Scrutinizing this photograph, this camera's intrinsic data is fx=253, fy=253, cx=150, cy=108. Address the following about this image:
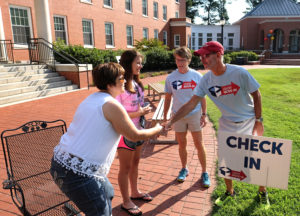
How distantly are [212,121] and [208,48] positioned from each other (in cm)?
429

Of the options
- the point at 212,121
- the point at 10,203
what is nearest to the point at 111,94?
the point at 10,203

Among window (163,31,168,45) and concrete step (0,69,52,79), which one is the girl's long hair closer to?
concrete step (0,69,52,79)

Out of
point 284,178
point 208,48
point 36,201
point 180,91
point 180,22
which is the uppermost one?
point 180,22

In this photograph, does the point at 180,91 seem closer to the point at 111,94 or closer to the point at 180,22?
the point at 111,94

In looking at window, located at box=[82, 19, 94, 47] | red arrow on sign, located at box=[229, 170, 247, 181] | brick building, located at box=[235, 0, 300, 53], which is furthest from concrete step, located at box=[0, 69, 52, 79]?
brick building, located at box=[235, 0, 300, 53]

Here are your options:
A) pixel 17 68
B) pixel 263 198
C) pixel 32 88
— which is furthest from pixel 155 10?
pixel 263 198

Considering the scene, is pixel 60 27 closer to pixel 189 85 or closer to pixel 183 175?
pixel 189 85

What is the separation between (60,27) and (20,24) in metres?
3.04

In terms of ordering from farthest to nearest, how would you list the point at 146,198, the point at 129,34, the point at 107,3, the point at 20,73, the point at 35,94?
the point at 129,34 → the point at 107,3 → the point at 20,73 → the point at 35,94 → the point at 146,198

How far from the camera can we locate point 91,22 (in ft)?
61.8

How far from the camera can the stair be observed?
9438 mm

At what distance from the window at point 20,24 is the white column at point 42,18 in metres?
1.29

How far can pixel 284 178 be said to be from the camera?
2.51 metres

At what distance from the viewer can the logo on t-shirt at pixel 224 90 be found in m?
2.71
